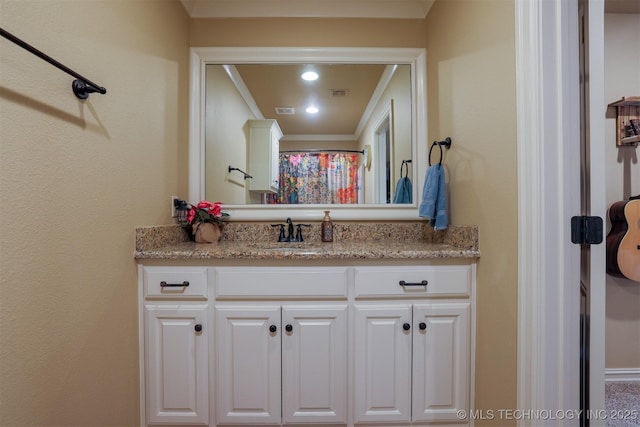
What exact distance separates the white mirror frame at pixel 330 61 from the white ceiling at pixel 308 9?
0.70 feet

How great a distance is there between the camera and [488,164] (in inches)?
47.6

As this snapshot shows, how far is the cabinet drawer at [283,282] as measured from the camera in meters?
1.31

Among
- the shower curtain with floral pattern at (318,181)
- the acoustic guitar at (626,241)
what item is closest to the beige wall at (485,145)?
the shower curtain with floral pattern at (318,181)

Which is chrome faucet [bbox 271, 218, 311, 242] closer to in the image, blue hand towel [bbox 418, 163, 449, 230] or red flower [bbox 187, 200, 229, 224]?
red flower [bbox 187, 200, 229, 224]

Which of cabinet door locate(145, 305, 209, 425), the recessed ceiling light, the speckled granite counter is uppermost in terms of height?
the recessed ceiling light

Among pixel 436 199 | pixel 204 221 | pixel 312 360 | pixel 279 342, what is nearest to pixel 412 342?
pixel 312 360

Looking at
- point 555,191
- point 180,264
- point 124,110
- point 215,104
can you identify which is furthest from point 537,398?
point 215,104

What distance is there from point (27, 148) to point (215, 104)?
1247 millimetres

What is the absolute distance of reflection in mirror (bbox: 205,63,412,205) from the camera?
1.89 metres

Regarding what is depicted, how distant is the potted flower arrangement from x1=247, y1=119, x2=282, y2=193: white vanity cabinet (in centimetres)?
31

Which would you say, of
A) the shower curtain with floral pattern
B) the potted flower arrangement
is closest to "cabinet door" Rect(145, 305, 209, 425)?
the potted flower arrangement

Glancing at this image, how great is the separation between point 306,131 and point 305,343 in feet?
4.35

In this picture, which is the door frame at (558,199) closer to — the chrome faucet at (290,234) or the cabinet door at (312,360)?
the cabinet door at (312,360)

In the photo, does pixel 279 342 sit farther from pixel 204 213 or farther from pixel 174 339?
pixel 204 213
